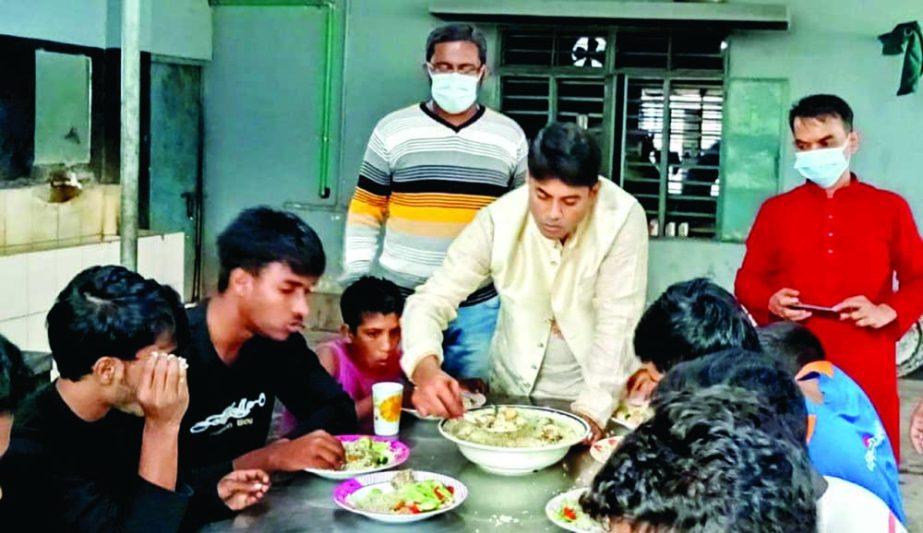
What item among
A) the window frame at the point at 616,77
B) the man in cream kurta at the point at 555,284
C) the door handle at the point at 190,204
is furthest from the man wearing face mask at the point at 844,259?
the door handle at the point at 190,204

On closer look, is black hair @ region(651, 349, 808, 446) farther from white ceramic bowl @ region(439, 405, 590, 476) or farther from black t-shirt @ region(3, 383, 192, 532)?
black t-shirt @ region(3, 383, 192, 532)

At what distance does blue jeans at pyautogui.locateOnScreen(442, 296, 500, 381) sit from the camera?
280 centimetres

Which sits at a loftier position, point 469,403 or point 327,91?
point 327,91

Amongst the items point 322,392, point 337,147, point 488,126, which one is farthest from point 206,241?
point 322,392

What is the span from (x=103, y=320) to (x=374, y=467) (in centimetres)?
59

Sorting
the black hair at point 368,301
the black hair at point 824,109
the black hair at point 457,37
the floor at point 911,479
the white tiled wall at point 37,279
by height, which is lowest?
the floor at point 911,479

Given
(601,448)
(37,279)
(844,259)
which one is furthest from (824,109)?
(37,279)

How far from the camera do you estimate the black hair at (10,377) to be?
150 centimetres

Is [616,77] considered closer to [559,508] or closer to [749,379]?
[559,508]

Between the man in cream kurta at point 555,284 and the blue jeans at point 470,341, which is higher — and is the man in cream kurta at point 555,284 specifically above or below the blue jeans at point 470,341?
above

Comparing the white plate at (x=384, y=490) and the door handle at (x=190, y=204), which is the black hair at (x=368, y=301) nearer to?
the white plate at (x=384, y=490)

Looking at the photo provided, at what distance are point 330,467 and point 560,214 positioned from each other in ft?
2.47

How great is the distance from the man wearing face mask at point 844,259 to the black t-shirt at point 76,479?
1802 millimetres

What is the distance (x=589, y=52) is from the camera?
244 inches
